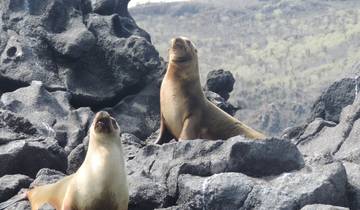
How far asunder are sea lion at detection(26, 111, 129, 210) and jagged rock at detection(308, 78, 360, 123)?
10.1 meters

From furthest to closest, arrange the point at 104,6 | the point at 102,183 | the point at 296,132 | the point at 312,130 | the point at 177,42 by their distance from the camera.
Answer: the point at 104,6 → the point at 296,132 → the point at 312,130 → the point at 177,42 → the point at 102,183

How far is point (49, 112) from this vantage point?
15898 millimetres

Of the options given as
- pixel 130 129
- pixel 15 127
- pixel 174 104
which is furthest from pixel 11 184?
pixel 130 129

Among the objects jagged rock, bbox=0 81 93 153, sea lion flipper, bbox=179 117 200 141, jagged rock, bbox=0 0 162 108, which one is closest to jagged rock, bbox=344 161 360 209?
sea lion flipper, bbox=179 117 200 141

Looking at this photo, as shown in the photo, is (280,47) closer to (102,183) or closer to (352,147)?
(352,147)

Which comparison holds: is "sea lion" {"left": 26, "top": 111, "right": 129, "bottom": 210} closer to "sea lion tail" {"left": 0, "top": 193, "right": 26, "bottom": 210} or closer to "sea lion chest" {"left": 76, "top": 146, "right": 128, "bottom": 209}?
"sea lion chest" {"left": 76, "top": 146, "right": 128, "bottom": 209}

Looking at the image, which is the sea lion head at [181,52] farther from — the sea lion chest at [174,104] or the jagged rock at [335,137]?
the jagged rock at [335,137]

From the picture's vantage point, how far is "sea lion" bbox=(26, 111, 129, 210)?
9656mm

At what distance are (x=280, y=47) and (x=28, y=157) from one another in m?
151

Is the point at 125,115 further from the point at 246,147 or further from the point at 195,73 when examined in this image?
the point at 246,147

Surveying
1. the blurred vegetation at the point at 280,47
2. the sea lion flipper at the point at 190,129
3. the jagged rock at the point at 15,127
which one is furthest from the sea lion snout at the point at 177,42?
the blurred vegetation at the point at 280,47

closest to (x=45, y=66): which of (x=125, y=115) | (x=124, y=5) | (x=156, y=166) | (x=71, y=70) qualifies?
(x=71, y=70)

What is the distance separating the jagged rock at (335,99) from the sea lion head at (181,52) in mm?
6178

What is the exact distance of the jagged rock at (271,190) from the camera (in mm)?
9972
